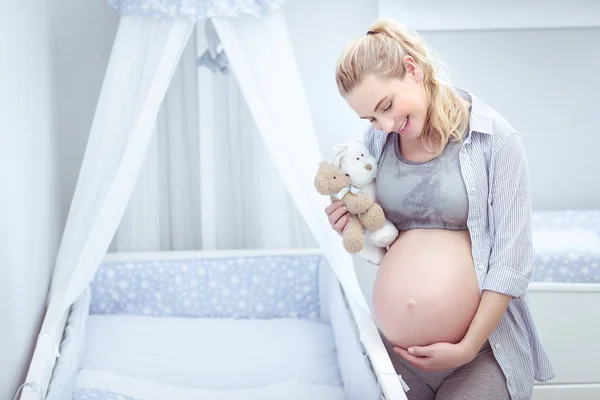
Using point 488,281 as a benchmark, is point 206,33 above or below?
above

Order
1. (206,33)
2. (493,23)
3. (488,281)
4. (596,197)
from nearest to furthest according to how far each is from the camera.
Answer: (488,281) → (206,33) → (493,23) → (596,197)

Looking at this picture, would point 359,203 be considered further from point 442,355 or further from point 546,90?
point 546,90

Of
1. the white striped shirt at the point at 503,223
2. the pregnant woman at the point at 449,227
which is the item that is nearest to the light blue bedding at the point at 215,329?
the pregnant woman at the point at 449,227

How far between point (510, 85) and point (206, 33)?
120 cm

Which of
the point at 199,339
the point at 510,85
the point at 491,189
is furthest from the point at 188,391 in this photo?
the point at 510,85

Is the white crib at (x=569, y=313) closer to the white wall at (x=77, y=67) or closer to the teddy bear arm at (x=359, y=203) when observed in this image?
the teddy bear arm at (x=359, y=203)

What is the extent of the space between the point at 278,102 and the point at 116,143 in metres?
0.47

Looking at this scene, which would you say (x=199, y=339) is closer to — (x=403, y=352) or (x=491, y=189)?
(x=403, y=352)

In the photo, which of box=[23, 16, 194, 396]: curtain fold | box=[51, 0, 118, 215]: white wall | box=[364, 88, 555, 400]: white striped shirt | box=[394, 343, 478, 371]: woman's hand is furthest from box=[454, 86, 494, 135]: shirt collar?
box=[51, 0, 118, 215]: white wall

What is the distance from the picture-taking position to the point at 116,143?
2109 mm

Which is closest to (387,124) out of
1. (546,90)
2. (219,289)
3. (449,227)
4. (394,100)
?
(394,100)

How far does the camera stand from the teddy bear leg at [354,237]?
5.99 ft

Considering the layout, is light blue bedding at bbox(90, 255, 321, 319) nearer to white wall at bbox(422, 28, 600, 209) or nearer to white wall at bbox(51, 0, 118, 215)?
white wall at bbox(51, 0, 118, 215)

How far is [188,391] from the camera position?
215 cm
